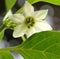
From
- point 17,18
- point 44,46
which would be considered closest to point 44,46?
point 44,46

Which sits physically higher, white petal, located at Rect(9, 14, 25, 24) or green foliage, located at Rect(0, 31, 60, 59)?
white petal, located at Rect(9, 14, 25, 24)

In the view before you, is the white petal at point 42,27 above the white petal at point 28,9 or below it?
below

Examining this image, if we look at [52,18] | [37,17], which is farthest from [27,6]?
[52,18]

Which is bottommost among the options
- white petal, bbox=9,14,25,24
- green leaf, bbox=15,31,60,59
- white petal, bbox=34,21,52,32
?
green leaf, bbox=15,31,60,59

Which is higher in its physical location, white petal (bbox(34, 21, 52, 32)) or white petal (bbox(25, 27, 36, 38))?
white petal (bbox(34, 21, 52, 32))

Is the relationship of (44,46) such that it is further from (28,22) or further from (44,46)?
(28,22)
